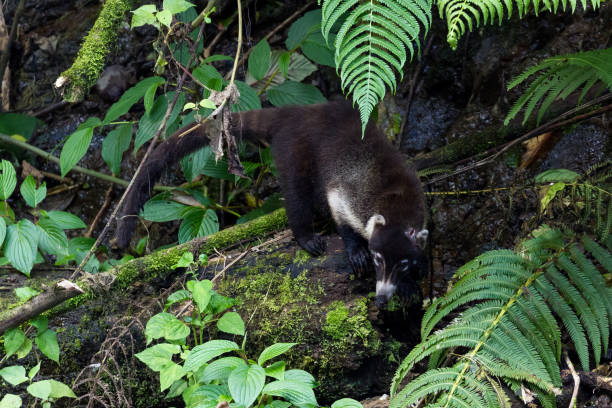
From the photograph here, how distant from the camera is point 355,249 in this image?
3.86 metres

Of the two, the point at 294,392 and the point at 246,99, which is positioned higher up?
the point at 246,99

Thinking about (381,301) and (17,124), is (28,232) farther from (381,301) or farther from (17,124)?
(17,124)

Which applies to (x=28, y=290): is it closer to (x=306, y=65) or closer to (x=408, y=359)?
(x=408, y=359)

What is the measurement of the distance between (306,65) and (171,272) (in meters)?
2.46

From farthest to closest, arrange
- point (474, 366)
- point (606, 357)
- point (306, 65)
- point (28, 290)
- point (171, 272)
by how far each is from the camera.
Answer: point (306, 65)
point (171, 272)
point (28, 290)
point (606, 357)
point (474, 366)

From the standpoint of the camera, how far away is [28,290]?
10.8ft

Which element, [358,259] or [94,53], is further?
[94,53]

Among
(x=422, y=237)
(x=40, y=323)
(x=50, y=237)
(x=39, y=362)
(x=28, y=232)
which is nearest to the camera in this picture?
(x=39, y=362)

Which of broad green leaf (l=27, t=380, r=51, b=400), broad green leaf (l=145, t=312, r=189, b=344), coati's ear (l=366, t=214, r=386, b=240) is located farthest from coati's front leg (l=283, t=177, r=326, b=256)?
broad green leaf (l=27, t=380, r=51, b=400)

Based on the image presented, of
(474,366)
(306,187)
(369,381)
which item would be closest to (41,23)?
(306,187)

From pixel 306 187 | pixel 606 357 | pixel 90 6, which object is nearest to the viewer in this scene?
pixel 606 357

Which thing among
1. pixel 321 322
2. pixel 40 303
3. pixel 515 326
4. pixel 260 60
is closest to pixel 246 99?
pixel 260 60

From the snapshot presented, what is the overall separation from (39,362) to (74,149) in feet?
6.34

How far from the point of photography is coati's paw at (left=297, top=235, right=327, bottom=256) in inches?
152
